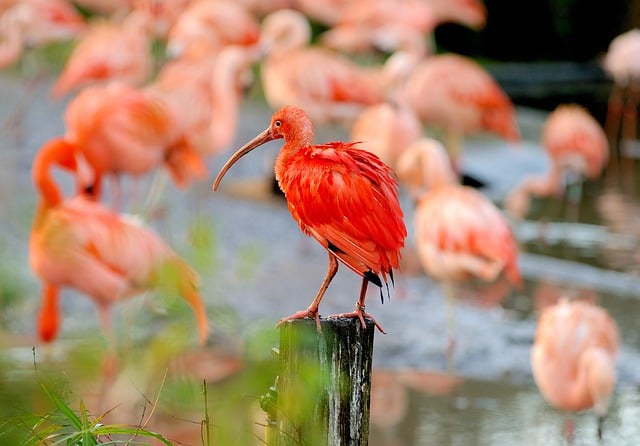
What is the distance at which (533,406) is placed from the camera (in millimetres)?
5250

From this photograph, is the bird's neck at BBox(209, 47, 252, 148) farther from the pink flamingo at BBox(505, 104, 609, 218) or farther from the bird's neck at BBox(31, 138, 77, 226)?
the pink flamingo at BBox(505, 104, 609, 218)

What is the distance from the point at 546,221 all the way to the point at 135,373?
706 cm

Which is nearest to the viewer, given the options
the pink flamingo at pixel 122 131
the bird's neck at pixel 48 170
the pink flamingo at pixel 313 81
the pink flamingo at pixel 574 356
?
the pink flamingo at pixel 574 356

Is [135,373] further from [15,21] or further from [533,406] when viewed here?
[15,21]

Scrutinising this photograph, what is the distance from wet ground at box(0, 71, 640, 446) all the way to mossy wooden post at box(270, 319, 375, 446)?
243 mm

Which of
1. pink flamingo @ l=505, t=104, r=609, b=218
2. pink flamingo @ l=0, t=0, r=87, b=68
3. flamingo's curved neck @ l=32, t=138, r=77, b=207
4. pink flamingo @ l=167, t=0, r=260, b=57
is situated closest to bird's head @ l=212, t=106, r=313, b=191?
flamingo's curved neck @ l=32, t=138, r=77, b=207

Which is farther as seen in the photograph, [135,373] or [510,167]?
[510,167]

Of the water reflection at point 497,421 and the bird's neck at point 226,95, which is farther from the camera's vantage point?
the bird's neck at point 226,95

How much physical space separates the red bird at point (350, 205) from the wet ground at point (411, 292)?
0.26 metres

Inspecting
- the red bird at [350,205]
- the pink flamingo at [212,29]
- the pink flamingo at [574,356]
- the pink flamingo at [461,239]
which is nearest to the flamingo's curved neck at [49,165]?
the pink flamingo at [461,239]

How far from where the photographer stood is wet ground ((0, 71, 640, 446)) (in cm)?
471

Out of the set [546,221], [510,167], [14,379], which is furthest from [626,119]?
[14,379]

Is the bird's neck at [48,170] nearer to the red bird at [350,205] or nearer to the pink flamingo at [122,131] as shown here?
the pink flamingo at [122,131]

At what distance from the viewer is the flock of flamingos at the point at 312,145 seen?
2.62 m
